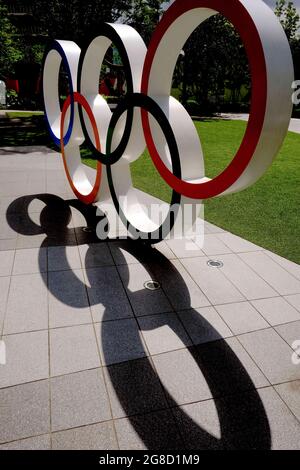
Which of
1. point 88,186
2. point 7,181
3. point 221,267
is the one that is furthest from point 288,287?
point 7,181

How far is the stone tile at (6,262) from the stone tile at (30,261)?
0.11 meters

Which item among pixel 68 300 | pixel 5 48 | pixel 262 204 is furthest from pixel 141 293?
pixel 5 48

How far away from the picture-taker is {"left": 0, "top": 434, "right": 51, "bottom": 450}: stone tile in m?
4.30

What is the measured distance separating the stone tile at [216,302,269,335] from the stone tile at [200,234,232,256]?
2.21 metres

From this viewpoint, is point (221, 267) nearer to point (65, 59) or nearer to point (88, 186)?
point (88, 186)

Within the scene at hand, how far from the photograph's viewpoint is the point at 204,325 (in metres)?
6.46

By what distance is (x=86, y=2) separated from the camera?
83.0 ft

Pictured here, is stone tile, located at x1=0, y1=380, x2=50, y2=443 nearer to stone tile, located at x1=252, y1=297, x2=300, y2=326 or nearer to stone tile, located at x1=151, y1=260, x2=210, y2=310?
stone tile, located at x1=151, y1=260, x2=210, y2=310

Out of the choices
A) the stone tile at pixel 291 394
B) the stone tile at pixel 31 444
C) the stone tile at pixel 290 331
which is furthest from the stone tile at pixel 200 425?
the stone tile at pixel 290 331

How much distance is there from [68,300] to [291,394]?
428 cm

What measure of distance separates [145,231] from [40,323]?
3.20 meters

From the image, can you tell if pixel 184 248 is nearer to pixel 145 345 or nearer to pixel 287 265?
pixel 287 265

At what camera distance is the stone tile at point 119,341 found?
568 centimetres

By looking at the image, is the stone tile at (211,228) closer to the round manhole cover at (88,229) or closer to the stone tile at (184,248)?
the stone tile at (184,248)
